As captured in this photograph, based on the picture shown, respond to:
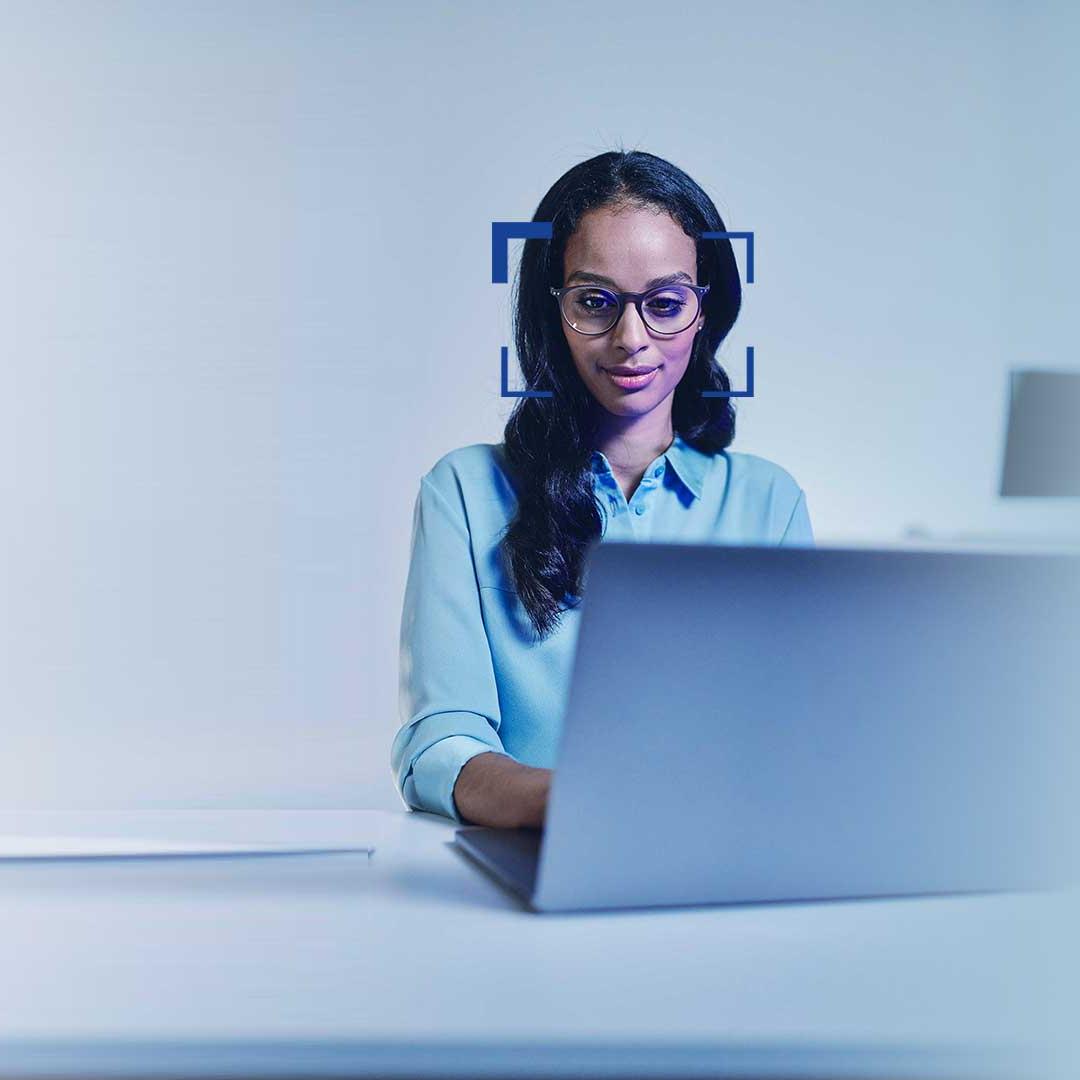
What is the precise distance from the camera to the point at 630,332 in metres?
1.81

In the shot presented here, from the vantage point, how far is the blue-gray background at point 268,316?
3.05 meters

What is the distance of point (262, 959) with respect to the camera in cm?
60

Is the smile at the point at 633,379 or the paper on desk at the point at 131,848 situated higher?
the smile at the point at 633,379

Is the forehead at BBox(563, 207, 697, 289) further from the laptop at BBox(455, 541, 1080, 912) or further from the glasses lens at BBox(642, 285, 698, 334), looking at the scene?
the laptop at BBox(455, 541, 1080, 912)

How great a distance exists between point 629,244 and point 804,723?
4.34ft

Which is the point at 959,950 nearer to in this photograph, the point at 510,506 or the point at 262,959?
the point at 262,959

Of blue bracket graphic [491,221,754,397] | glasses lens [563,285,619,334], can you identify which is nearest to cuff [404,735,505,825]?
glasses lens [563,285,619,334]

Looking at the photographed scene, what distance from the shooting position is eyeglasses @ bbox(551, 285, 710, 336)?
1.85 meters

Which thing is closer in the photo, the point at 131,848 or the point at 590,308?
the point at 131,848

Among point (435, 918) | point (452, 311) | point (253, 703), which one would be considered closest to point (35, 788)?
point (253, 703)

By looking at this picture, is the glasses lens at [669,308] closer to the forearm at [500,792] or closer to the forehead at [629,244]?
the forehead at [629,244]

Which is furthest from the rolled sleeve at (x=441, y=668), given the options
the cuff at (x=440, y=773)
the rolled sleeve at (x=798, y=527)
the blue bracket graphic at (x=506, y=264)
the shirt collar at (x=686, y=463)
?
the blue bracket graphic at (x=506, y=264)

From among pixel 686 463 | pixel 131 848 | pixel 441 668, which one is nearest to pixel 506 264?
pixel 686 463

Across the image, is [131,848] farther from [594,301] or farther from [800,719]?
[594,301]
